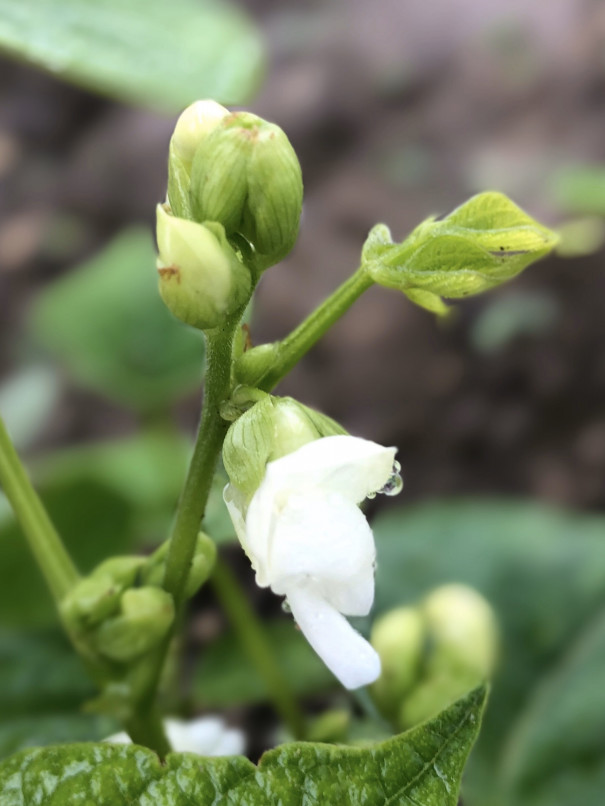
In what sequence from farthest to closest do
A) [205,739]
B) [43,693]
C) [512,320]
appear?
[512,320], [43,693], [205,739]

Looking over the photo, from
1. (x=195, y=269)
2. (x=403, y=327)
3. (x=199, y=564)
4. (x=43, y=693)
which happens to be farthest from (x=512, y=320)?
(x=195, y=269)

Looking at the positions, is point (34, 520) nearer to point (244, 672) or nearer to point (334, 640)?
point (334, 640)

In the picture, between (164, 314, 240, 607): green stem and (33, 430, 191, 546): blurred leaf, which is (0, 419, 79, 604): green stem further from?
(33, 430, 191, 546): blurred leaf

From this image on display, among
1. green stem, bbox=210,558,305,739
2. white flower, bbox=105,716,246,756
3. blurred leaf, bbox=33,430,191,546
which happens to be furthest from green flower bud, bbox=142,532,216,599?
blurred leaf, bbox=33,430,191,546

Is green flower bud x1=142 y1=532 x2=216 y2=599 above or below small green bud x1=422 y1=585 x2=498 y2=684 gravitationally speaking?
above

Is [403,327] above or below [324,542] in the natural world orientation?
below
